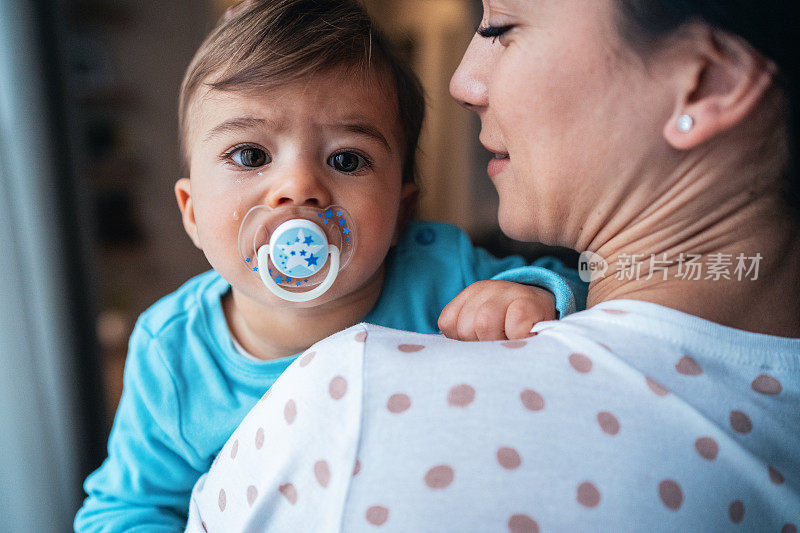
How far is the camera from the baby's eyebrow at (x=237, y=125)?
800 mm

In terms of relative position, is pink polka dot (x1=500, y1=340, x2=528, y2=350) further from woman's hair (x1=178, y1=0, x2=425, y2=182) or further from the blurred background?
the blurred background

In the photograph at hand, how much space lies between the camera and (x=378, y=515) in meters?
0.50

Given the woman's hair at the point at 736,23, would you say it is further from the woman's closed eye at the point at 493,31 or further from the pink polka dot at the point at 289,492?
the pink polka dot at the point at 289,492

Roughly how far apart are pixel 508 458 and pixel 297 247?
376mm

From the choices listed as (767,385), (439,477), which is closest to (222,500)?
(439,477)

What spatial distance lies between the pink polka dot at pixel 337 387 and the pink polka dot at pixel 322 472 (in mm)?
59

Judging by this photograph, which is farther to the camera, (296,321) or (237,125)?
(296,321)

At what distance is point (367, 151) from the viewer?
0.84 m

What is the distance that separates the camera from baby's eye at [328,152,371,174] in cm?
83

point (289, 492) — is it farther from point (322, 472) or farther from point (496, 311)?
point (496, 311)

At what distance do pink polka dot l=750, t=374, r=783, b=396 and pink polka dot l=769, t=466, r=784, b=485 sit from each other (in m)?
0.07

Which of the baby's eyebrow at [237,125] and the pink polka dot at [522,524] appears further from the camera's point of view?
the baby's eyebrow at [237,125]

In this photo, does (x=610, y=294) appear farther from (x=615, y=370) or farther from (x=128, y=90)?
(x=128, y=90)

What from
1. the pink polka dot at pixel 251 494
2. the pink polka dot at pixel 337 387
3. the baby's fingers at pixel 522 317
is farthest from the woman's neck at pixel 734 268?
the pink polka dot at pixel 251 494
